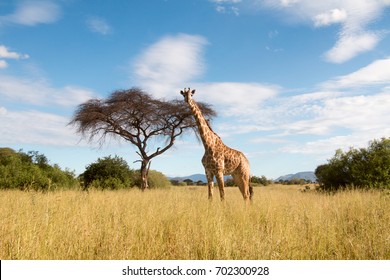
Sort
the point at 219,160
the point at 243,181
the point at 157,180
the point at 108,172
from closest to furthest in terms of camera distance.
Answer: the point at 219,160 < the point at 243,181 < the point at 108,172 < the point at 157,180

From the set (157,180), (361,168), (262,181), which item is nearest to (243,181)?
(361,168)

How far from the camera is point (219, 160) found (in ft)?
34.4

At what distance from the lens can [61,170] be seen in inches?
866

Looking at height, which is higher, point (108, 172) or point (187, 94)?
point (187, 94)

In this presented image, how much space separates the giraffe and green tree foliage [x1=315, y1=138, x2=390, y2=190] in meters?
7.32

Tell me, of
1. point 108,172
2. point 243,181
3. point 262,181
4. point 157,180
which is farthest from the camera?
point 262,181

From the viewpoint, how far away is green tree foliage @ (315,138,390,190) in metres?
17.1

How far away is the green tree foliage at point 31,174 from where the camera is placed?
58.6 feet

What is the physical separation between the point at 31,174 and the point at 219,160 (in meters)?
12.6

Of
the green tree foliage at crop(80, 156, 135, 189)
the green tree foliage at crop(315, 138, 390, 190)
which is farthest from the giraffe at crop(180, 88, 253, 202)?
the green tree foliage at crop(80, 156, 135, 189)

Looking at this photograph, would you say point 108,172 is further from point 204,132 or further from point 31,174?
point 204,132

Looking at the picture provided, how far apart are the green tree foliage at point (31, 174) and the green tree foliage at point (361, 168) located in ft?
48.8

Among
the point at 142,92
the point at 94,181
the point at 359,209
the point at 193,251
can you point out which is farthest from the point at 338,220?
the point at 142,92

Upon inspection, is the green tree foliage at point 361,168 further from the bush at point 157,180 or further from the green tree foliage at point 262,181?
the green tree foliage at point 262,181
